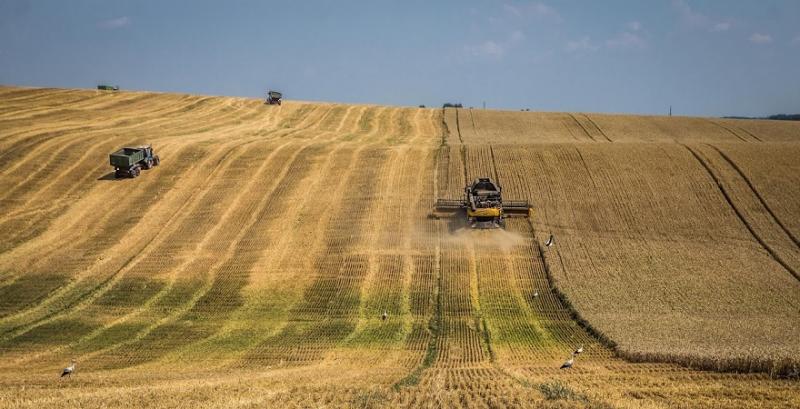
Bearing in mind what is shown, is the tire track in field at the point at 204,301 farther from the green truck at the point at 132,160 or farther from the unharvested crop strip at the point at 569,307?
the unharvested crop strip at the point at 569,307

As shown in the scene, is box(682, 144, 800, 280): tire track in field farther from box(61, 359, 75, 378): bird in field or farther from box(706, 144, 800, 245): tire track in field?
box(61, 359, 75, 378): bird in field

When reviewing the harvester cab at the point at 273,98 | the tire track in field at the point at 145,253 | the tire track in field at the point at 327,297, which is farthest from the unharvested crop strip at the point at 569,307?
the harvester cab at the point at 273,98

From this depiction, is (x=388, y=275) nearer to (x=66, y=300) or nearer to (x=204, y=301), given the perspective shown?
(x=204, y=301)

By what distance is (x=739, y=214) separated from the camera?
111 ft

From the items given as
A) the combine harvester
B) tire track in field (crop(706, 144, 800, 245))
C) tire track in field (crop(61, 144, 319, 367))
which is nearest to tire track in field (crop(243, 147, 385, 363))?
tire track in field (crop(61, 144, 319, 367))

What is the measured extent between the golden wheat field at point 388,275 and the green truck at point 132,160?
0.76 meters

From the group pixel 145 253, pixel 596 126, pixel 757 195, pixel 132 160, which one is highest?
pixel 596 126

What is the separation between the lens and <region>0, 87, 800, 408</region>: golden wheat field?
16.9 m

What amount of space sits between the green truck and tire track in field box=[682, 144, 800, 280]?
35.2 m

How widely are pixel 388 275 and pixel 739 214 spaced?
63.7ft

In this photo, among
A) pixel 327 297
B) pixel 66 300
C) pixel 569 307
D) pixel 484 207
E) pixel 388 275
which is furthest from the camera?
pixel 484 207

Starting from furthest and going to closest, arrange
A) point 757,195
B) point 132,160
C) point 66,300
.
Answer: point 132,160 < point 757,195 < point 66,300

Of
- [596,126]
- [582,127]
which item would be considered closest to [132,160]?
[582,127]

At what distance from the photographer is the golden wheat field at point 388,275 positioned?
1691 centimetres
